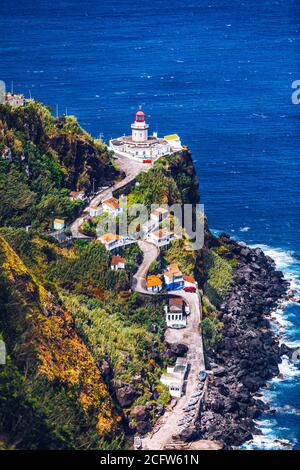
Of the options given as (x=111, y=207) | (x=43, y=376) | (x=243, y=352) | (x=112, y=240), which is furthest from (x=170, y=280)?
(x=43, y=376)

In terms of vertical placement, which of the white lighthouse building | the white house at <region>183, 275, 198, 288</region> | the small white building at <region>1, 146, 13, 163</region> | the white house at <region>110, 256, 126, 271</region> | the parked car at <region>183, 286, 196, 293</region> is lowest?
the parked car at <region>183, 286, 196, 293</region>

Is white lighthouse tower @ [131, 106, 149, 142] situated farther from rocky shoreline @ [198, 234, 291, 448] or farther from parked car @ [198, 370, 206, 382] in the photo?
parked car @ [198, 370, 206, 382]

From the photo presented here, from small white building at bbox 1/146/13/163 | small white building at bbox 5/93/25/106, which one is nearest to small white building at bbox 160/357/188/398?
small white building at bbox 1/146/13/163

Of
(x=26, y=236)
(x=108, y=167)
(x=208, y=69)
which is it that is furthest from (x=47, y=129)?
(x=208, y=69)

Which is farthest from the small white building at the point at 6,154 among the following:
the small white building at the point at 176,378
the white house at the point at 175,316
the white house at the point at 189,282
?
the small white building at the point at 176,378

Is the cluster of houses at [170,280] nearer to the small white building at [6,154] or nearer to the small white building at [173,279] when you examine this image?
the small white building at [173,279]

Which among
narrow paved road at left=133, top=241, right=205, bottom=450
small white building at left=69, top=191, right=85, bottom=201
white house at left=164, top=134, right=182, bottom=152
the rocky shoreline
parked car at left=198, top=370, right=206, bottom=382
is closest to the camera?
narrow paved road at left=133, top=241, right=205, bottom=450
